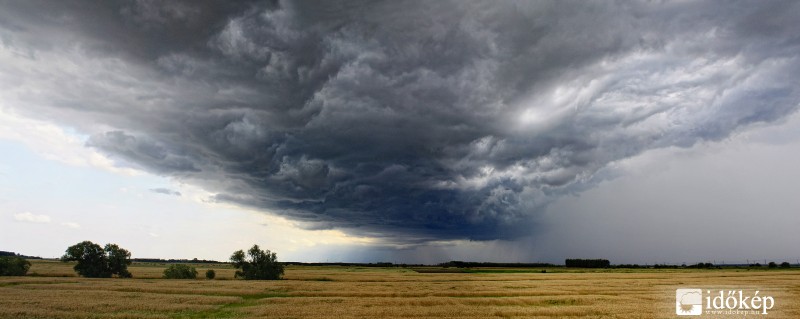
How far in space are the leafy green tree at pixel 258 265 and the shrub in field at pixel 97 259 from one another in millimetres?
26059

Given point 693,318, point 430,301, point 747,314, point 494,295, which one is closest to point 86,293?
point 430,301

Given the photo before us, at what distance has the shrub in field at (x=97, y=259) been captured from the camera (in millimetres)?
105312

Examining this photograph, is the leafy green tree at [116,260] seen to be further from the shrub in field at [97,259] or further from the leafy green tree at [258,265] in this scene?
the leafy green tree at [258,265]

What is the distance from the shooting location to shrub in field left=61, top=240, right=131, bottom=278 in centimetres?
10531

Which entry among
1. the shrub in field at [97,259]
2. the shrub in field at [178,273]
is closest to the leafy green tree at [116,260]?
the shrub in field at [97,259]

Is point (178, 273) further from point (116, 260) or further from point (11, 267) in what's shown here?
point (11, 267)

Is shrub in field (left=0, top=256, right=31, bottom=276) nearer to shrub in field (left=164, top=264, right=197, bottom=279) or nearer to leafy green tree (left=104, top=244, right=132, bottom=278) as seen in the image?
leafy green tree (left=104, top=244, right=132, bottom=278)

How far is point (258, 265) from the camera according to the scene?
117 metres

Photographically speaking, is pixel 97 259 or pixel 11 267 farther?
pixel 97 259

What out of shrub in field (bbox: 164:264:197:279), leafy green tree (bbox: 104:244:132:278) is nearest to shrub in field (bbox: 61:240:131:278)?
leafy green tree (bbox: 104:244:132:278)

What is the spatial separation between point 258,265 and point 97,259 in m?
37.5

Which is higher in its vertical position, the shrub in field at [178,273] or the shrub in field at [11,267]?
the shrub in field at [11,267]

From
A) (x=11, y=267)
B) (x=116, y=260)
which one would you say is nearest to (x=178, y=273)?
(x=116, y=260)

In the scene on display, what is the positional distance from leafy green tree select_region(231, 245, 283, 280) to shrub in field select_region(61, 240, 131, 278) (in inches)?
1026
